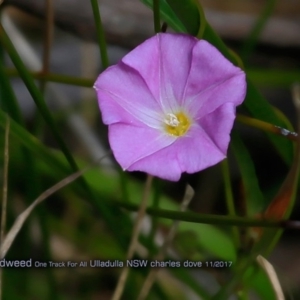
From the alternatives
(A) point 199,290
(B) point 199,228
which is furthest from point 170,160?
(B) point 199,228

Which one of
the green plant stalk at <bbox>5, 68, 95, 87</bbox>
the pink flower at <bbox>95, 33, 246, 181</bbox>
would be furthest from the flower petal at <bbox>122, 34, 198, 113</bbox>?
the green plant stalk at <bbox>5, 68, 95, 87</bbox>

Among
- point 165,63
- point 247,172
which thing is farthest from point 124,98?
point 247,172

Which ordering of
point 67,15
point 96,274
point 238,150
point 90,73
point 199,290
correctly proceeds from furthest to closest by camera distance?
point 90,73
point 96,274
point 67,15
point 199,290
point 238,150

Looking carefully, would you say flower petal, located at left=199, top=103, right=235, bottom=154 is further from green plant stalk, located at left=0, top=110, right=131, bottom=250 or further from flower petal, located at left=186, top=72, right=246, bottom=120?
green plant stalk, located at left=0, top=110, right=131, bottom=250

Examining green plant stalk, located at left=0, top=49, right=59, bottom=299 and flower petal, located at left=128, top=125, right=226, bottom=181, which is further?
green plant stalk, located at left=0, top=49, right=59, bottom=299

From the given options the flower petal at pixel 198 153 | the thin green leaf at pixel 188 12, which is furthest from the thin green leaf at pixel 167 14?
the flower petal at pixel 198 153

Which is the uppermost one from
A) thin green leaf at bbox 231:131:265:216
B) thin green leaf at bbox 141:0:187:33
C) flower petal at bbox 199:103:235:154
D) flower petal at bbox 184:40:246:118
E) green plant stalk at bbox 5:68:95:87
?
thin green leaf at bbox 141:0:187:33

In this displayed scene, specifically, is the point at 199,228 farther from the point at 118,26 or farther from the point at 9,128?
the point at 9,128

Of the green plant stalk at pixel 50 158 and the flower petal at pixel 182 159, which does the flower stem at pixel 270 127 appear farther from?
the green plant stalk at pixel 50 158
